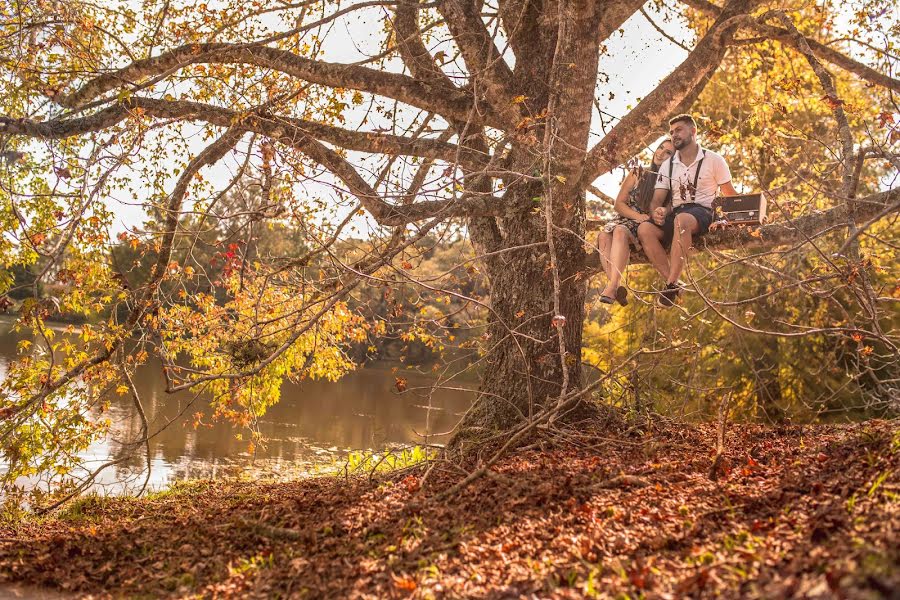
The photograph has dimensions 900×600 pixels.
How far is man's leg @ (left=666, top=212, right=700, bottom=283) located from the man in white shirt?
0.02 m

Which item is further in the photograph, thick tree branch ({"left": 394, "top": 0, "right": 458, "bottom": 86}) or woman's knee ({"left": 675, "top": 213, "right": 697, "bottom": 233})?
thick tree branch ({"left": 394, "top": 0, "right": 458, "bottom": 86})

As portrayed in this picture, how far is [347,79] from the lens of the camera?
618cm

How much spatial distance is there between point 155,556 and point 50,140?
3766 millimetres

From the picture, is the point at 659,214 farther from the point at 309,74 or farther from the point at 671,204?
A: the point at 309,74

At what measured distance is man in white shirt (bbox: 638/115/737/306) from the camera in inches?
233

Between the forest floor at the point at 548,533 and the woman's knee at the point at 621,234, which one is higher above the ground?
the woman's knee at the point at 621,234

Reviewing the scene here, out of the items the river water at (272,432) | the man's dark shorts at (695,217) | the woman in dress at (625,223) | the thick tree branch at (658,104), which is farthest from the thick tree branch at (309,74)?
the river water at (272,432)

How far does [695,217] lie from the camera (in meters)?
5.93

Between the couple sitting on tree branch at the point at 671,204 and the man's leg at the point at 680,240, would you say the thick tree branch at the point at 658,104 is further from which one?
the man's leg at the point at 680,240

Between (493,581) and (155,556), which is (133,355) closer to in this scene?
(155,556)

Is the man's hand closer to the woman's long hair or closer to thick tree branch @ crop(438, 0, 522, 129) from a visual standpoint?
the woman's long hair

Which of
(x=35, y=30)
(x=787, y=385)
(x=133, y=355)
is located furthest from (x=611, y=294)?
(x=787, y=385)

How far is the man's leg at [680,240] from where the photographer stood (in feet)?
18.9

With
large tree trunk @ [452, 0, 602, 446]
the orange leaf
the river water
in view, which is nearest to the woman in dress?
large tree trunk @ [452, 0, 602, 446]
